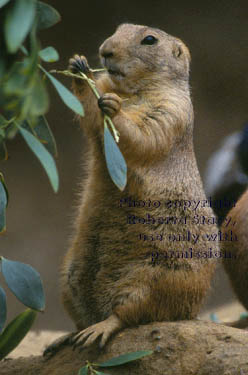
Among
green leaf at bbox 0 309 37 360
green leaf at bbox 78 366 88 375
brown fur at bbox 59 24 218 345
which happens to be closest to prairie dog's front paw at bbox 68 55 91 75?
brown fur at bbox 59 24 218 345

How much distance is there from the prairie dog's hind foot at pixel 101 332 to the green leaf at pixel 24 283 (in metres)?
0.53

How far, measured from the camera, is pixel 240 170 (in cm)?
713

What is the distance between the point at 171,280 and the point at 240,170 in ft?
14.0

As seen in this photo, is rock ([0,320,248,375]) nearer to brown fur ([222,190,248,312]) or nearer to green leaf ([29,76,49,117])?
brown fur ([222,190,248,312])

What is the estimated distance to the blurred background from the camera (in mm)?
7102

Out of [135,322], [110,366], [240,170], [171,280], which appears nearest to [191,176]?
[171,280]

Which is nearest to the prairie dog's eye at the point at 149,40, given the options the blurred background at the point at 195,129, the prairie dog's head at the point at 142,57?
the prairie dog's head at the point at 142,57

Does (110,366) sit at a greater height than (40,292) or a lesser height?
lesser

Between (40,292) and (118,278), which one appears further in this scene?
(118,278)

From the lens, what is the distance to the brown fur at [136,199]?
3066 millimetres

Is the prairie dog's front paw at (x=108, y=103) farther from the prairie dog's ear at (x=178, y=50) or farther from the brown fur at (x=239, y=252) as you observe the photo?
the brown fur at (x=239, y=252)

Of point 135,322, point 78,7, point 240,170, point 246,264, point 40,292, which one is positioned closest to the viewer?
point 40,292

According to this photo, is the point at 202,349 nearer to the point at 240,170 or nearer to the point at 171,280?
Answer: the point at 171,280

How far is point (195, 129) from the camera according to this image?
764 centimetres
